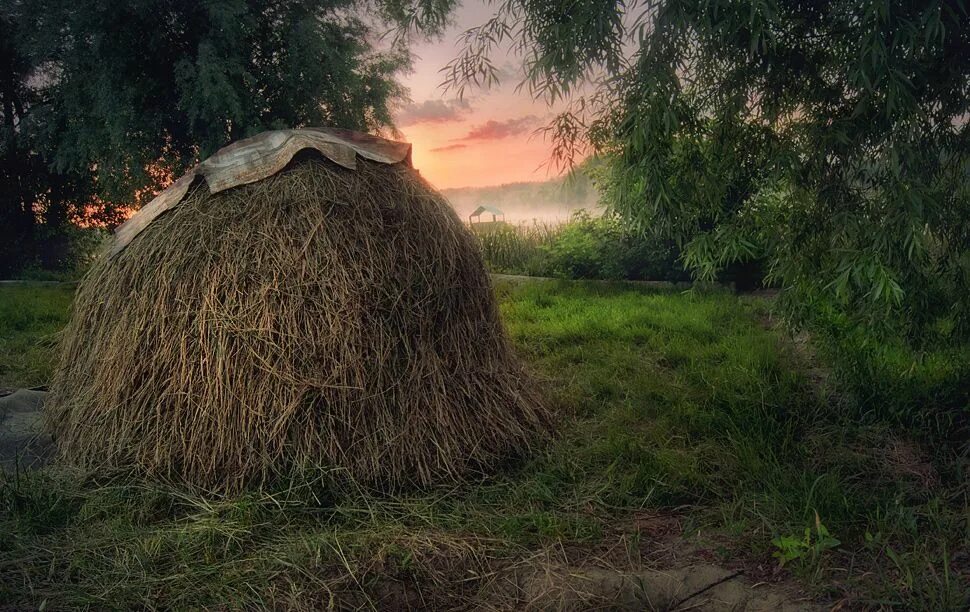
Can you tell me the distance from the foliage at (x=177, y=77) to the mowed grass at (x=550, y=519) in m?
9.18

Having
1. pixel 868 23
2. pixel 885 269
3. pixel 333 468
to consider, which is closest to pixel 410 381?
pixel 333 468

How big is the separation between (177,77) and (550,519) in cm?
1108

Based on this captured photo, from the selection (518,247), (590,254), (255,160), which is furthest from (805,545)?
(518,247)

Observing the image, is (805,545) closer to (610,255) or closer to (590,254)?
(610,255)

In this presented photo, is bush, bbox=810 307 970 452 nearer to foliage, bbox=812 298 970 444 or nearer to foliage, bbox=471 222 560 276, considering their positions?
foliage, bbox=812 298 970 444

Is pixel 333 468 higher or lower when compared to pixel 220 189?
lower

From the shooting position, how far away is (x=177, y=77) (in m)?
11.8

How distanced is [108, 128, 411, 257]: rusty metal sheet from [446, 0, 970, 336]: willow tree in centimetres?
81

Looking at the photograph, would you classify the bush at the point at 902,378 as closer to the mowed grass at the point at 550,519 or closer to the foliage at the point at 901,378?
the foliage at the point at 901,378

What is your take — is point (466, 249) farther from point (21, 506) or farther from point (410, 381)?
point (21, 506)

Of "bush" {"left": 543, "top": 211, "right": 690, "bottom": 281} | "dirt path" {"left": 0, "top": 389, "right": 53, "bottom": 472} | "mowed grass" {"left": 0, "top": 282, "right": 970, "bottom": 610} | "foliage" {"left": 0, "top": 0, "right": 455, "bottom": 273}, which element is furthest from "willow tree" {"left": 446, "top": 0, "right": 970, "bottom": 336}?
"foliage" {"left": 0, "top": 0, "right": 455, "bottom": 273}

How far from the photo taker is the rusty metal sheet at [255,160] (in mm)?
4242

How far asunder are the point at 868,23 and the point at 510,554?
309 cm

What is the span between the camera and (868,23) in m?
3.38
